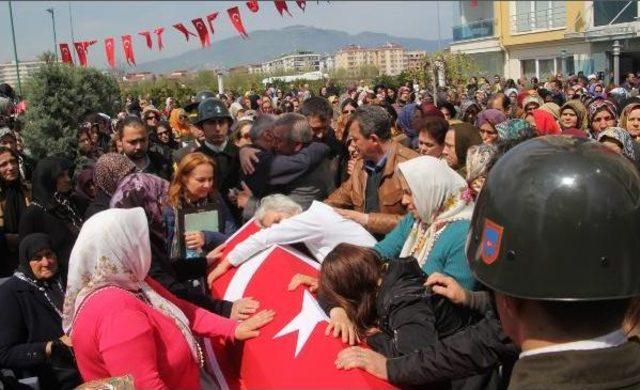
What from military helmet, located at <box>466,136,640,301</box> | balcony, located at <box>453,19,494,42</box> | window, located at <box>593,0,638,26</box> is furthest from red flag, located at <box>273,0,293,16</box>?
balcony, located at <box>453,19,494,42</box>

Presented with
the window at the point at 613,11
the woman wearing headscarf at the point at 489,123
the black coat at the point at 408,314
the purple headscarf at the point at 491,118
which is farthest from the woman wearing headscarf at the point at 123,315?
the window at the point at 613,11

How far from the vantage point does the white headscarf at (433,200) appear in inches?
103

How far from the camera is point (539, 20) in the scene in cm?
2611

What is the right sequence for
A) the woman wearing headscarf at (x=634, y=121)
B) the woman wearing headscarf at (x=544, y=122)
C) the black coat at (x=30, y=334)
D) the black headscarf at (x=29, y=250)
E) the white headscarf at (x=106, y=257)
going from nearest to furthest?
the white headscarf at (x=106, y=257)
the black coat at (x=30, y=334)
the black headscarf at (x=29, y=250)
the woman wearing headscarf at (x=634, y=121)
the woman wearing headscarf at (x=544, y=122)

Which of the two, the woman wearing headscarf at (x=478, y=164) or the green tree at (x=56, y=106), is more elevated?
the green tree at (x=56, y=106)

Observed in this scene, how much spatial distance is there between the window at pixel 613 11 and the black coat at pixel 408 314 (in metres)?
17.2

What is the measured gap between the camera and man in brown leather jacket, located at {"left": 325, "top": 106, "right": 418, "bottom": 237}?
376 cm

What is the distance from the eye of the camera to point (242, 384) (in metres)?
2.52

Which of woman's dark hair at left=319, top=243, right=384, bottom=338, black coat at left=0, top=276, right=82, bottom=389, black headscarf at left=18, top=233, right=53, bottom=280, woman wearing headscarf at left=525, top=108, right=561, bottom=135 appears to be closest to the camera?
woman's dark hair at left=319, top=243, right=384, bottom=338

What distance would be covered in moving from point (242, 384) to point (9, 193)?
3.52 m

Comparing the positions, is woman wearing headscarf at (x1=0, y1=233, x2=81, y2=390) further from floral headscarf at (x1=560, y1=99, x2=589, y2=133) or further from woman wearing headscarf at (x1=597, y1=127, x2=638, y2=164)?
floral headscarf at (x1=560, y1=99, x2=589, y2=133)

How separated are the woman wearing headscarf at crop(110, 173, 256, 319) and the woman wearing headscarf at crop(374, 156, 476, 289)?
2.52 feet

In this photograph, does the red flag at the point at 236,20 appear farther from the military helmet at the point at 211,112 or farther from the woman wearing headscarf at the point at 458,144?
the woman wearing headscarf at the point at 458,144

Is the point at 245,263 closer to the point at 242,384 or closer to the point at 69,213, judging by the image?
the point at 242,384
